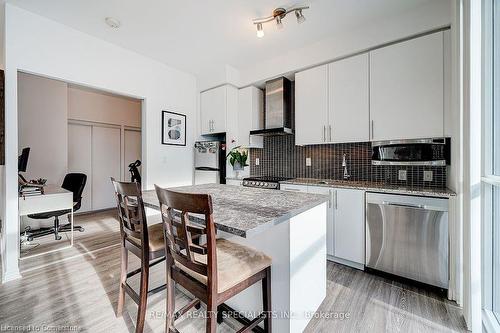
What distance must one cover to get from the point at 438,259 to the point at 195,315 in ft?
6.86

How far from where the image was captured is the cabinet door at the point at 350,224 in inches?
91.7

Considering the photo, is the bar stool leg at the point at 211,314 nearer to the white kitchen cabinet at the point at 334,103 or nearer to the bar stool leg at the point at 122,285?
the bar stool leg at the point at 122,285

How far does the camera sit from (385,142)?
2.44 meters

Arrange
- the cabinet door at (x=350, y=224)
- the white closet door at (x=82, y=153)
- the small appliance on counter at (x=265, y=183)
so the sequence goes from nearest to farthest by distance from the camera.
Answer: the cabinet door at (x=350, y=224), the small appliance on counter at (x=265, y=183), the white closet door at (x=82, y=153)

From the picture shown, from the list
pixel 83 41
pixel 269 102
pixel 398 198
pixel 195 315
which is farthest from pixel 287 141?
pixel 83 41

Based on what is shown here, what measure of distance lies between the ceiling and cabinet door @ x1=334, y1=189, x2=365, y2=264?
1861 millimetres

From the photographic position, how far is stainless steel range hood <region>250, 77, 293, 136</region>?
3.31 m

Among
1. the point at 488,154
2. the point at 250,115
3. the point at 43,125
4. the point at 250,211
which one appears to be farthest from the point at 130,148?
the point at 488,154

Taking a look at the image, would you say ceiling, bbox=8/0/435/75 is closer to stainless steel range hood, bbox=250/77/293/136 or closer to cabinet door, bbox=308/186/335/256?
stainless steel range hood, bbox=250/77/293/136

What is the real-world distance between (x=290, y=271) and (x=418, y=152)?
1.88 metres

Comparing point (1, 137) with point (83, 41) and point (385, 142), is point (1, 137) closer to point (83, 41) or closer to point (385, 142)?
point (83, 41)

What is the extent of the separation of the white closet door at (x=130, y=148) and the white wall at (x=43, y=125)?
1.37 meters

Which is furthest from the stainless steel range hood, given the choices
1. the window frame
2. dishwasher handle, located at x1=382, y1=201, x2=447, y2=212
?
the window frame

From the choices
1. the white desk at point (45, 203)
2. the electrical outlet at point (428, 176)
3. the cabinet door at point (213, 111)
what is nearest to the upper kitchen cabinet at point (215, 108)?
the cabinet door at point (213, 111)
